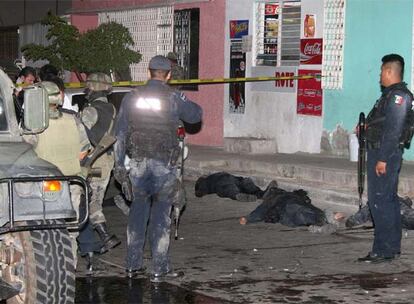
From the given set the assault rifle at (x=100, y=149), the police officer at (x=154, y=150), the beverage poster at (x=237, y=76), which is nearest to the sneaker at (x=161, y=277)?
the police officer at (x=154, y=150)

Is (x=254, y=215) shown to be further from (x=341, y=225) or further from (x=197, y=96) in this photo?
(x=197, y=96)

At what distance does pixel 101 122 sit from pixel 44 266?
344cm

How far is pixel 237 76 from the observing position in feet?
64.3

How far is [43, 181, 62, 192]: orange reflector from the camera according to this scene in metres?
7.47

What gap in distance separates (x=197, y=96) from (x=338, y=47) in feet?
13.8

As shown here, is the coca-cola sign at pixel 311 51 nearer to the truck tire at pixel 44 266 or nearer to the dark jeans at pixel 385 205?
the dark jeans at pixel 385 205

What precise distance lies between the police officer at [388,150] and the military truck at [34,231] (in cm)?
367

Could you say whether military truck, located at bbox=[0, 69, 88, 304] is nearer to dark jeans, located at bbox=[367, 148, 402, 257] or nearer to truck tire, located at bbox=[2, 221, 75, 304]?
truck tire, located at bbox=[2, 221, 75, 304]

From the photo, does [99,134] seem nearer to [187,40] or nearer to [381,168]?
[381,168]

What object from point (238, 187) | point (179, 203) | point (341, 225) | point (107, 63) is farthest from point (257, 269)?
point (107, 63)

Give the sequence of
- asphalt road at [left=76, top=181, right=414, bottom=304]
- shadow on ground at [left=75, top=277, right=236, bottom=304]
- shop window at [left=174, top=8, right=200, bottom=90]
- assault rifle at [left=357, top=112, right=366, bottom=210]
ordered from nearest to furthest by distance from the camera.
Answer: shadow on ground at [left=75, top=277, right=236, bottom=304] → asphalt road at [left=76, top=181, right=414, bottom=304] → assault rifle at [left=357, top=112, right=366, bottom=210] → shop window at [left=174, top=8, right=200, bottom=90]

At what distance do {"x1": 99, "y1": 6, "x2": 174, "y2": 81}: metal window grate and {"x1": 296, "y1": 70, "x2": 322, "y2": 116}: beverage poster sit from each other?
4.71 metres

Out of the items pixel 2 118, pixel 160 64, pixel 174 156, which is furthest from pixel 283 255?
pixel 2 118

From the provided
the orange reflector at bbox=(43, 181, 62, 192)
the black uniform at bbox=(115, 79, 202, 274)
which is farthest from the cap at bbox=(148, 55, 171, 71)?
the orange reflector at bbox=(43, 181, 62, 192)
